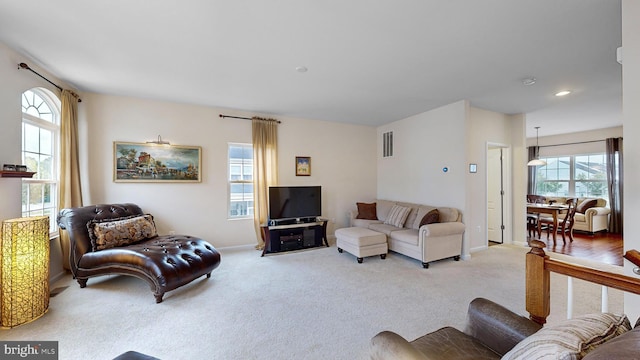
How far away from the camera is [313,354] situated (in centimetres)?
189

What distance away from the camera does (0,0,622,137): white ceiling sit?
79.3 inches

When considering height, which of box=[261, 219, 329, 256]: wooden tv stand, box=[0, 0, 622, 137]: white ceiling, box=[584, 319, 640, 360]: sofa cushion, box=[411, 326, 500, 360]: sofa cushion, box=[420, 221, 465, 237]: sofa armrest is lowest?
box=[261, 219, 329, 256]: wooden tv stand

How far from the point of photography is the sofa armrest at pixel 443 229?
377 cm

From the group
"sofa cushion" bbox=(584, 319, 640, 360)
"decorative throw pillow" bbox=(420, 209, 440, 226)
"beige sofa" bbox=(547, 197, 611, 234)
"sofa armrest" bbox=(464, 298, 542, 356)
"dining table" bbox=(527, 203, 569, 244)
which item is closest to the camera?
"sofa cushion" bbox=(584, 319, 640, 360)

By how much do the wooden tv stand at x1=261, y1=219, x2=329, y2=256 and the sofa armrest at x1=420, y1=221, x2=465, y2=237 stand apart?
1.93 meters

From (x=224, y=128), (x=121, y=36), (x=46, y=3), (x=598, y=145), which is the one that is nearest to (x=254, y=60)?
(x=121, y=36)

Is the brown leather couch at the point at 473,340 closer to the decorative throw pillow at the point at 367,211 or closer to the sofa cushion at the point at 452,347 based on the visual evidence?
the sofa cushion at the point at 452,347

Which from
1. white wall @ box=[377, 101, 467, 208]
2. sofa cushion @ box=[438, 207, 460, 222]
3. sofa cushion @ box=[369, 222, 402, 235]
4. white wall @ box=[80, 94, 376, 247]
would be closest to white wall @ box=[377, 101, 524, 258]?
white wall @ box=[377, 101, 467, 208]

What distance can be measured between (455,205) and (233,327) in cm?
378

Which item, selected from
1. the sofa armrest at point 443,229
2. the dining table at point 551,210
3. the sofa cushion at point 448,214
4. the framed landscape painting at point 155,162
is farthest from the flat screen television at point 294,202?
the dining table at point 551,210

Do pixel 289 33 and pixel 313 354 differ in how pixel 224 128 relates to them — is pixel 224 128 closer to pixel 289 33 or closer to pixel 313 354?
pixel 289 33

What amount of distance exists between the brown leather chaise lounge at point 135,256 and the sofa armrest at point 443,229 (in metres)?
2.98

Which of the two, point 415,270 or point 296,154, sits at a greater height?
point 296,154

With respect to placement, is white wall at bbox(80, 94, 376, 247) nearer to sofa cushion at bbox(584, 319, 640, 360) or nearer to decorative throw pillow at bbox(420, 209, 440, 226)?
decorative throw pillow at bbox(420, 209, 440, 226)
